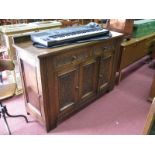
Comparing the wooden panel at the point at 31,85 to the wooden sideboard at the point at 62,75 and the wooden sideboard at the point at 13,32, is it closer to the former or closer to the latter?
the wooden sideboard at the point at 62,75

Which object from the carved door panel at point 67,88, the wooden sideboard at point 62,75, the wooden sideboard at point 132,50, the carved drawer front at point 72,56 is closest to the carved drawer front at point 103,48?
the wooden sideboard at point 62,75

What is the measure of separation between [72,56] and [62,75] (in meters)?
0.20

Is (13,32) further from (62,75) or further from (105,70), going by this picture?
(105,70)

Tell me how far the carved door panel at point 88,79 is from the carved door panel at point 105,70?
102 mm

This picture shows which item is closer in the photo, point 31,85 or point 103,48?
point 31,85

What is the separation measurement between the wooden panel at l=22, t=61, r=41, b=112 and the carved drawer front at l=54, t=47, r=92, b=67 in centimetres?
23

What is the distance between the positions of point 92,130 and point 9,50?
137cm

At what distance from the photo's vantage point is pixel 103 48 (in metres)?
1.90

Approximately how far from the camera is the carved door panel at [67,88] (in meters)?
1.58

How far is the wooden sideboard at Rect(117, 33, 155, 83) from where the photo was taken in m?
2.51

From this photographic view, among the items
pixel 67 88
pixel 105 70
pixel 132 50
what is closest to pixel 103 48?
pixel 105 70
